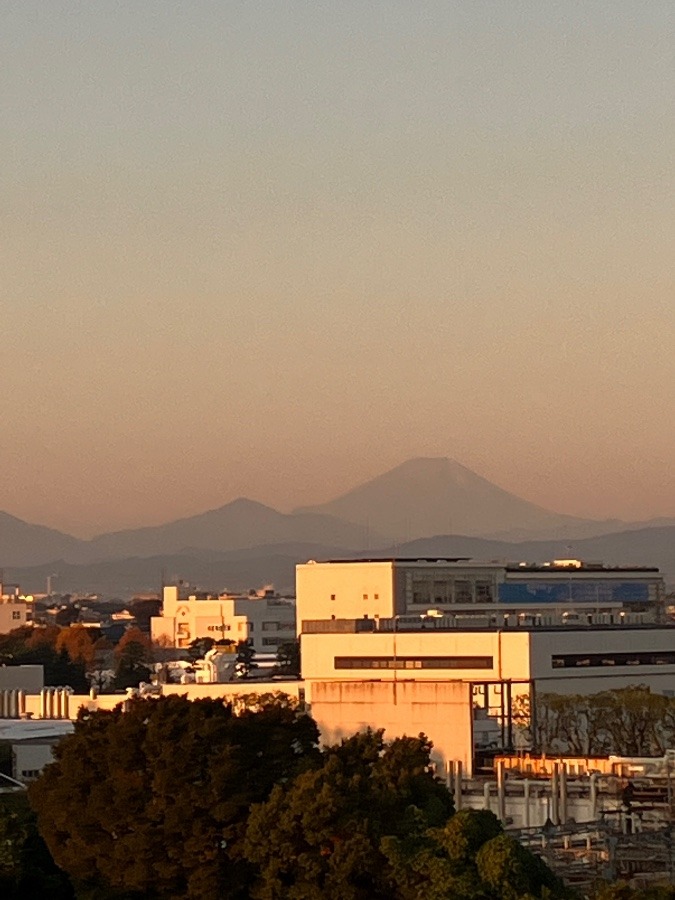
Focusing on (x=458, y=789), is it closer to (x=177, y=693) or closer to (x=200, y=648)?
(x=177, y=693)

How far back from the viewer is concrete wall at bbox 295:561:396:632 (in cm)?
10531

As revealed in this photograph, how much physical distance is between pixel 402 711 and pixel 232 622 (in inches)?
3626

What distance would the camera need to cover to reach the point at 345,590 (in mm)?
107125

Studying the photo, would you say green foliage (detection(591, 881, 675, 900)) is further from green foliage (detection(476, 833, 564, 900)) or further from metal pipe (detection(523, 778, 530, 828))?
metal pipe (detection(523, 778, 530, 828))

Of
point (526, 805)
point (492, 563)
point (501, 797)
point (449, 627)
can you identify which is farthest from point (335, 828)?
point (492, 563)

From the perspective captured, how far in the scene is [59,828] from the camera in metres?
41.0

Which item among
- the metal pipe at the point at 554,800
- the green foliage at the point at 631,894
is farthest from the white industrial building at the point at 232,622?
the green foliage at the point at 631,894

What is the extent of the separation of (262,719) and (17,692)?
208 feet

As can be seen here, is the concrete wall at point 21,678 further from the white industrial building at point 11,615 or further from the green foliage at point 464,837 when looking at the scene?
the green foliage at point 464,837

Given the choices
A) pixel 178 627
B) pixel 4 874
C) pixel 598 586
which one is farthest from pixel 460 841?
pixel 178 627

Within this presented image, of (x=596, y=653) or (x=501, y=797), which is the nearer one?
(x=501, y=797)

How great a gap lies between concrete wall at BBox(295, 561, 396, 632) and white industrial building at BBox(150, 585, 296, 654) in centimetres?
3687

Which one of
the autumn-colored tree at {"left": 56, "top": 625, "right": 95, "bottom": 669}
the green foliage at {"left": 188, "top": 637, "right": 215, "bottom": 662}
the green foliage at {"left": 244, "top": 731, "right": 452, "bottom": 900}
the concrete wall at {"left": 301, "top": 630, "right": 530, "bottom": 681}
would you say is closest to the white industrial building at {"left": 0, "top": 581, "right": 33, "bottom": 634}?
the autumn-colored tree at {"left": 56, "top": 625, "right": 95, "bottom": 669}

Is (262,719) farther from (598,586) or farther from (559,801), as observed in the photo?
(598,586)
